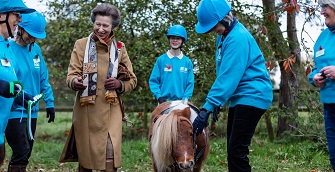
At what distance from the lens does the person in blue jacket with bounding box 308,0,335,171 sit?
4.36 metres

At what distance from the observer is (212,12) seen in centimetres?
459

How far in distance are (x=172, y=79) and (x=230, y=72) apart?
10.3 feet

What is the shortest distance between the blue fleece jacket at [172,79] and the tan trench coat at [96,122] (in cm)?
223

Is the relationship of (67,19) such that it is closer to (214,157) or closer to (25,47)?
(214,157)

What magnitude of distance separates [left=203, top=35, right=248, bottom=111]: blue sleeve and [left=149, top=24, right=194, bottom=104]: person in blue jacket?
2.93 metres

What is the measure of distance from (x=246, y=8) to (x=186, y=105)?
5.89 meters

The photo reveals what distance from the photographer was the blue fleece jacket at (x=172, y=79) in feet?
24.8

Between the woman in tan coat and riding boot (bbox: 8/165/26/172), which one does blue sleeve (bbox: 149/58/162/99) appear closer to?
the woman in tan coat

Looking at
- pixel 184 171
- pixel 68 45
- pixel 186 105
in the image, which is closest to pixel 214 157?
pixel 186 105

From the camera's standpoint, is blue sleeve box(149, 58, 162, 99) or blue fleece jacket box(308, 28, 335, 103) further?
blue sleeve box(149, 58, 162, 99)

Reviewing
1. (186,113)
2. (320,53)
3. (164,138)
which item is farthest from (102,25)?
(320,53)

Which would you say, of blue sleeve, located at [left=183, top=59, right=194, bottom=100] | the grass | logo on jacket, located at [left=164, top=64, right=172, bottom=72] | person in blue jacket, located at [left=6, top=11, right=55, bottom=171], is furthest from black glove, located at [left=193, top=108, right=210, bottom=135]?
the grass

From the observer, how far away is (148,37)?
1114 cm

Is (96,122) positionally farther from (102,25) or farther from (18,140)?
(102,25)
